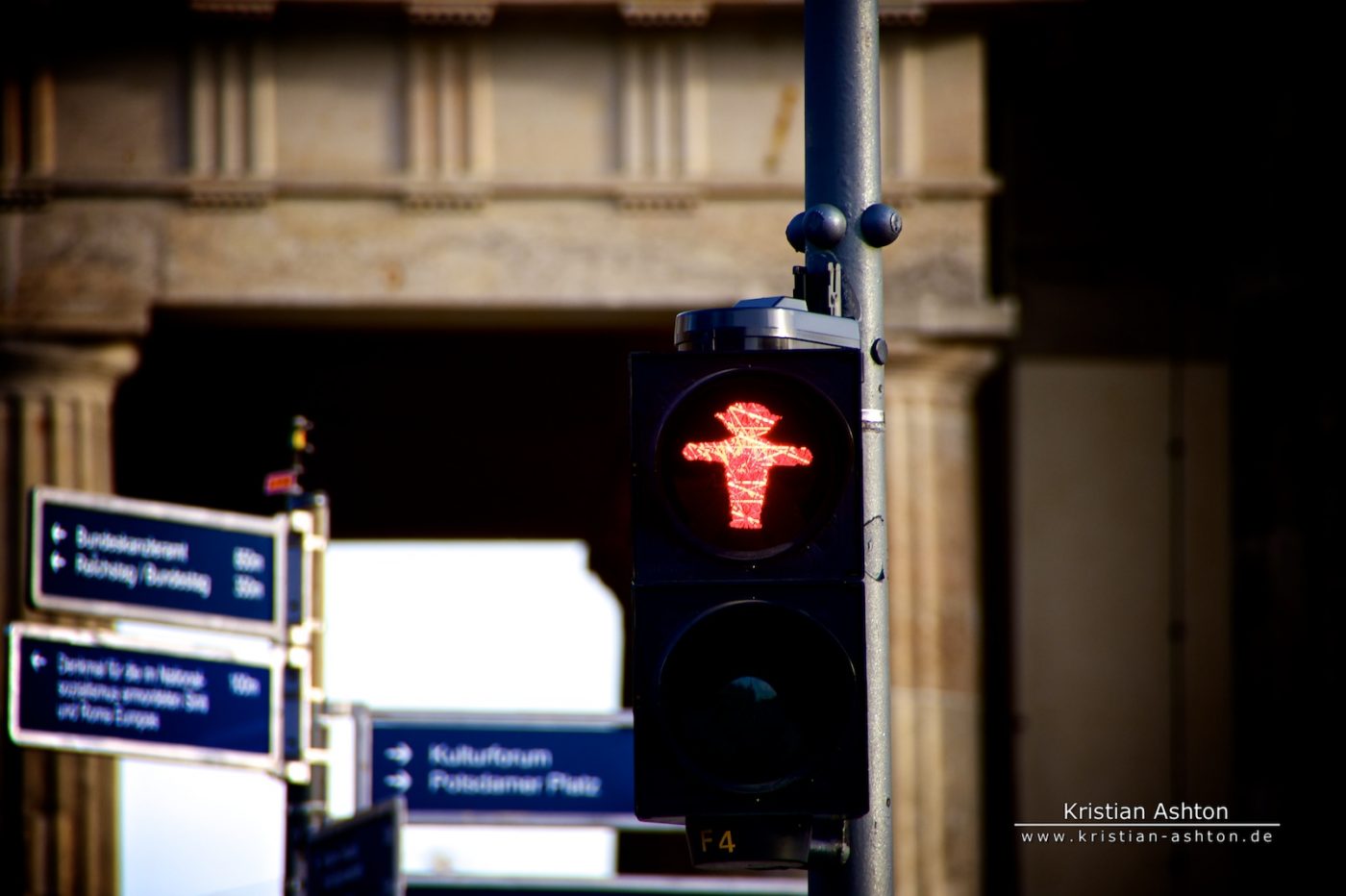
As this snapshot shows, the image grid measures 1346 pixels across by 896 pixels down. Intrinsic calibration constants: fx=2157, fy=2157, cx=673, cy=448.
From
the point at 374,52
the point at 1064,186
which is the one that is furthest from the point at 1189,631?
the point at 374,52

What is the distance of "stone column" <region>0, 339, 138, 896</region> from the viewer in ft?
45.6

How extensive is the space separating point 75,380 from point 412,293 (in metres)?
2.34

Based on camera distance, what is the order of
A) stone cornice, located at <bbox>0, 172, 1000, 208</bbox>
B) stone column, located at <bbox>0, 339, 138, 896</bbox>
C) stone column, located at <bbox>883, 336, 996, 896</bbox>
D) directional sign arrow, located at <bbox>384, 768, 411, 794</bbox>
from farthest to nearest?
stone cornice, located at <bbox>0, 172, 1000, 208</bbox> → stone column, located at <bbox>883, 336, 996, 896</bbox> → stone column, located at <bbox>0, 339, 138, 896</bbox> → directional sign arrow, located at <bbox>384, 768, 411, 794</bbox>

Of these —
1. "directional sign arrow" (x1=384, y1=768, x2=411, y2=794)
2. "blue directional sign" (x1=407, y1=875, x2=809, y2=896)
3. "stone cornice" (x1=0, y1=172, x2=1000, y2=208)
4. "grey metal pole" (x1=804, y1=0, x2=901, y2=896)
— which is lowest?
"blue directional sign" (x1=407, y1=875, x2=809, y2=896)

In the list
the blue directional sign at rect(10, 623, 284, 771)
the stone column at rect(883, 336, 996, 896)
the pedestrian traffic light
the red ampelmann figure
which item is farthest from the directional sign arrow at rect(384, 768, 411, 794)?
the red ampelmann figure

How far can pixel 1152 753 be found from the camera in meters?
15.8

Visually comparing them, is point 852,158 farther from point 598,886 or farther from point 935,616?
point 935,616

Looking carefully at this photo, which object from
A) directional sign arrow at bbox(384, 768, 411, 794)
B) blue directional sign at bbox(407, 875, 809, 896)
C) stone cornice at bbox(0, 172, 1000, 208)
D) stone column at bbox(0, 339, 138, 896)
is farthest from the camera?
stone cornice at bbox(0, 172, 1000, 208)

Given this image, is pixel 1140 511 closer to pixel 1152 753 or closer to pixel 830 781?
pixel 1152 753

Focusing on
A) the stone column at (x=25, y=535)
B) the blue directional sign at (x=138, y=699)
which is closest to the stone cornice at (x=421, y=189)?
the stone column at (x=25, y=535)

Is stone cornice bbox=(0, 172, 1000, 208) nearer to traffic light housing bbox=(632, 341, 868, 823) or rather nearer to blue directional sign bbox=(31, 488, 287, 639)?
blue directional sign bbox=(31, 488, 287, 639)

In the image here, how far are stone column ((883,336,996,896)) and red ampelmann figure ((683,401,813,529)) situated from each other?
10050 mm

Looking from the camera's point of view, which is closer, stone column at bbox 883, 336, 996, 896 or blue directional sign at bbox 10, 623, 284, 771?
blue directional sign at bbox 10, 623, 284, 771

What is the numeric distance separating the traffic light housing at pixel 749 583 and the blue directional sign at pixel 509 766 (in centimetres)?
749
